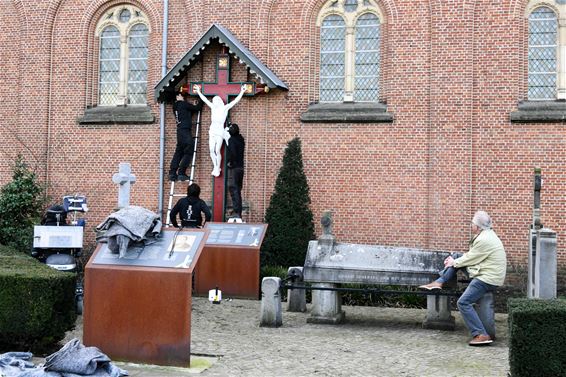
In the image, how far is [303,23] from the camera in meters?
16.7

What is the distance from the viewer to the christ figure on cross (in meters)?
16.1

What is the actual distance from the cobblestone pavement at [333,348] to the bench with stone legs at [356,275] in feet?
0.81

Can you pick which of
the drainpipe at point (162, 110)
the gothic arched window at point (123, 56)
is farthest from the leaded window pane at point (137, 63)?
the drainpipe at point (162, 110)

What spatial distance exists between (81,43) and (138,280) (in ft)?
39.2

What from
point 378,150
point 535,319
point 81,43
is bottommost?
point 535,319

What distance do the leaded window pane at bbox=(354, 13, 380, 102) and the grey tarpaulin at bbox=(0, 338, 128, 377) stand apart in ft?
35.3

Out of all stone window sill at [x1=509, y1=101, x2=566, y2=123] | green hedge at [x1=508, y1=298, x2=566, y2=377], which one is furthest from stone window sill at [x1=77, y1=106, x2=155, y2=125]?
green hedge at [x1=508, y1=298, x2=566, y2=377]

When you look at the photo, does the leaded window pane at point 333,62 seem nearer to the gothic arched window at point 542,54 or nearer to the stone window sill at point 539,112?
the stone window sill at point 539,112

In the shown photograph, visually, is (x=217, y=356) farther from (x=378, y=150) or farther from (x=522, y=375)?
(x=378, y=150)

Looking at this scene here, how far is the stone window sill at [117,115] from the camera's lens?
17453 millimetres

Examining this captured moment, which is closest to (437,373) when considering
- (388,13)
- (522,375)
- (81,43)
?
(522,375)

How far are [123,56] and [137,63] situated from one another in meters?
0.44

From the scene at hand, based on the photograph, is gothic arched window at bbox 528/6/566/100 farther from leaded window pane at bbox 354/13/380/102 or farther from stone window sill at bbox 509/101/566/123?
leaded window pane at bbox 354/13/380/102

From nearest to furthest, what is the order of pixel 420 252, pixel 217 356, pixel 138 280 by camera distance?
pixel 138 280 < pixel 217 356 < pixel 420 252
